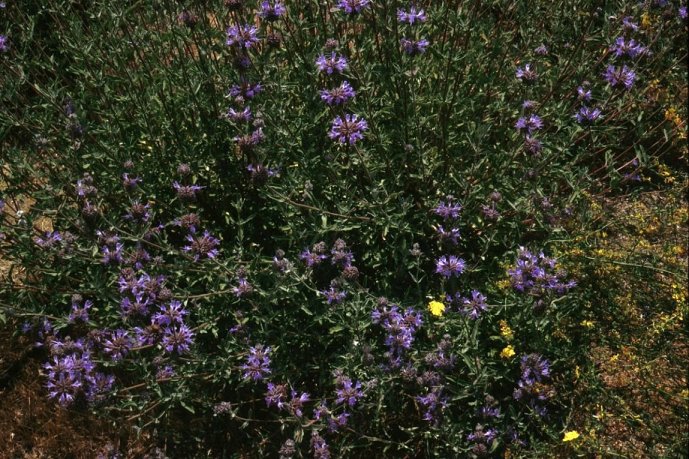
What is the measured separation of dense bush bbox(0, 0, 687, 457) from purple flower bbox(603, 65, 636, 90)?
0.02 m

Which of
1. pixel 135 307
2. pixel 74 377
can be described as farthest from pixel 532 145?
pixel 74 377

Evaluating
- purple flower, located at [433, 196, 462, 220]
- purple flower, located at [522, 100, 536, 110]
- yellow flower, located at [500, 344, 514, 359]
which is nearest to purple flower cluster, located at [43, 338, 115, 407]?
purple flower, located at [433, 196, 462, 220]

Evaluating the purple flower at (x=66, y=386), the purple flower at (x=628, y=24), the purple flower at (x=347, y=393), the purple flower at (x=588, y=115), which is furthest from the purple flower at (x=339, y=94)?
the purple flower at (x=66, y=386)

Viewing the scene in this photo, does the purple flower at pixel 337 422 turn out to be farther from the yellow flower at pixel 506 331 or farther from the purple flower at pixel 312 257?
the yellow flower at pixel 506 331

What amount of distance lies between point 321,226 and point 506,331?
133 cm

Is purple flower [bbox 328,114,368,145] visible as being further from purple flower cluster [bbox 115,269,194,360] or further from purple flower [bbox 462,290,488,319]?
purple flower cluster [bbox 115,269,194,360]

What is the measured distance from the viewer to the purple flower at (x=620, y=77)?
179 inches

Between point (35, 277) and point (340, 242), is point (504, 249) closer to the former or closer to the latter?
point (340, 242)

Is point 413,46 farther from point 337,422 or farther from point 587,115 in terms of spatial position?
point 337,422

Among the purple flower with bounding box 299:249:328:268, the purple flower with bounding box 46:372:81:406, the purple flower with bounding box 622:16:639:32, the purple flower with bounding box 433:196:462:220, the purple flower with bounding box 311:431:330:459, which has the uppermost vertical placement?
the purple flower with bounding box 622:16:639:32

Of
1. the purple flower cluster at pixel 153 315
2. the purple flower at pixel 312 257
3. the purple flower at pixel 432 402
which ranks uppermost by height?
the purple flower at pixel 312 257

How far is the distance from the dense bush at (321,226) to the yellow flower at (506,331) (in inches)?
2.6

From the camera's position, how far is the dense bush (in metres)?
4.11

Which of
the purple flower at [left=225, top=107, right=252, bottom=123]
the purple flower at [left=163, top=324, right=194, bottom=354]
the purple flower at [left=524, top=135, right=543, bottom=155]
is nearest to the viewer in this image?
the purple flower at [left=163, top=324, right=194, bottom=354]
